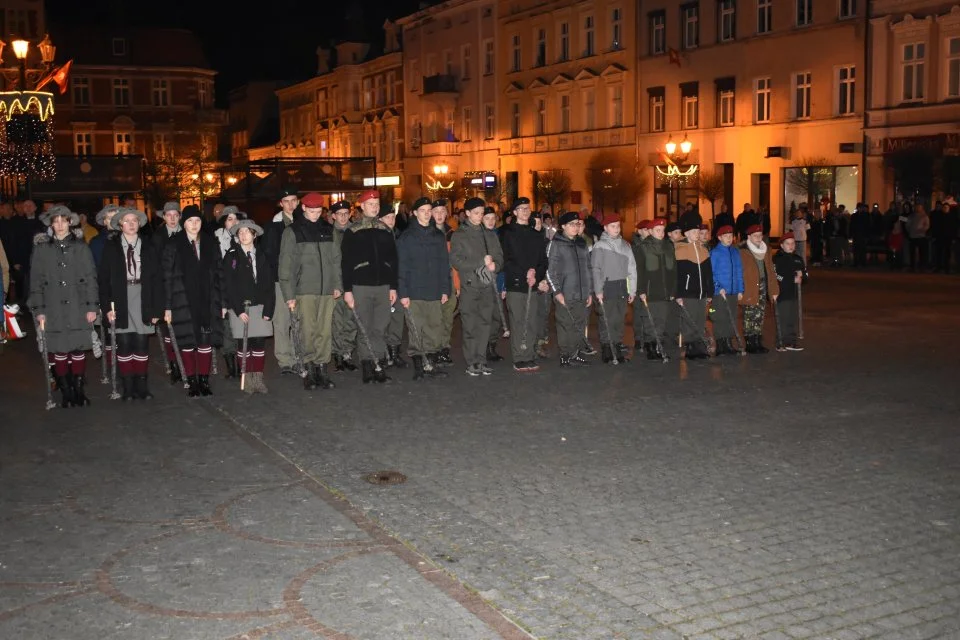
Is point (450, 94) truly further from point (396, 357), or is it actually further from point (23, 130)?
point (396, 357)

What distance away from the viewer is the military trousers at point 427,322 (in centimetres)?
1331

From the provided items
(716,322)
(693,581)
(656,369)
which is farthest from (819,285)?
(693,581)

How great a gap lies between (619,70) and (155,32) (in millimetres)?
48204

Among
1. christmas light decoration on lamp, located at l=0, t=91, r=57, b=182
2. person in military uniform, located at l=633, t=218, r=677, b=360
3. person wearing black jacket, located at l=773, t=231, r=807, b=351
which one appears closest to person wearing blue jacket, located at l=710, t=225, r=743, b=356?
person in military uniform, located at l=633, t=218, r=677, b=360

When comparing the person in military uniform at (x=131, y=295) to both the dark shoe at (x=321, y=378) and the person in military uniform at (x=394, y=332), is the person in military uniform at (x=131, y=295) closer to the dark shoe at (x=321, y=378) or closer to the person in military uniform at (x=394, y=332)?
the dark shoe at (x=321, y=378)

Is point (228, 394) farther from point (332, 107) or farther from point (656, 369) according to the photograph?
point (332, 107)

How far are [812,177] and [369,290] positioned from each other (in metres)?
28.2

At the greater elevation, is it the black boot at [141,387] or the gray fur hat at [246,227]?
the gray fur hat at [246,227]

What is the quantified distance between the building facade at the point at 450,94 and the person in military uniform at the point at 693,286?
1613 inches

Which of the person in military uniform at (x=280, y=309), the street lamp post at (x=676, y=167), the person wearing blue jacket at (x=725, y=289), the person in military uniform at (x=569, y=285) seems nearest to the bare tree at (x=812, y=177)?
the street lamp post at (x=676, y=167)

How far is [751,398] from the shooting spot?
11297mm

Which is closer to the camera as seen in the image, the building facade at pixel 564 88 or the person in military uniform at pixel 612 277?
the person in military uniform at pixel 612 277

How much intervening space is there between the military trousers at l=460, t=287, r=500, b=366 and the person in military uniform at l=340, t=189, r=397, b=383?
90 centimetres

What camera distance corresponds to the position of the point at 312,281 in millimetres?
12648
